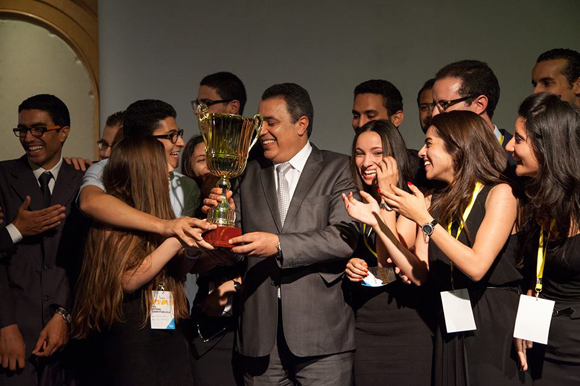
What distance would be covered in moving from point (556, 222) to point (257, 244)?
48.9 inches

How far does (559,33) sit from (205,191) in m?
3.44

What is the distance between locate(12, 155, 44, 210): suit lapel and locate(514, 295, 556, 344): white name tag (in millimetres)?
2526

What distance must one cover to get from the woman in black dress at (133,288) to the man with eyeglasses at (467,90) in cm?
153

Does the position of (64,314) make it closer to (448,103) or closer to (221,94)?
(221,94)

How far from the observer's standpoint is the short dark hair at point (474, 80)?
3398 mm

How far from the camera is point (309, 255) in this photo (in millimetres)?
2871

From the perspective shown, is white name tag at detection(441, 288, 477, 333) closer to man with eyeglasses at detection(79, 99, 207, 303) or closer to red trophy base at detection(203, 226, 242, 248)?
red trophy base at detection(203, 226, 242, 248)

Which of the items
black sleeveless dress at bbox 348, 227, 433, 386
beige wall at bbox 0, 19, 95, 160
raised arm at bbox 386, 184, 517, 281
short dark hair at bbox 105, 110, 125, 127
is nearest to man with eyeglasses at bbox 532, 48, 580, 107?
raised arm at bbox 386, 184, 517, 281

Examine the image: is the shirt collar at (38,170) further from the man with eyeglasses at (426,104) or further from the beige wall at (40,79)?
the man with eyeglasses at (426,104)

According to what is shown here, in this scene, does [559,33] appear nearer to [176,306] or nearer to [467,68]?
[467,68]

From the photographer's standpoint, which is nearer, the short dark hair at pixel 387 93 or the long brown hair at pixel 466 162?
the long brown hair at pixel 466 162

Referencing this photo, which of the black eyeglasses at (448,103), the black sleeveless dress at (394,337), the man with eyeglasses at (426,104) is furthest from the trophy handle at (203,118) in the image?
the man with eyeglasses at (426,104)

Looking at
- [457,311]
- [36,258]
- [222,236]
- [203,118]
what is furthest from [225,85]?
[457,311]

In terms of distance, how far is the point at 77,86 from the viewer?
512cm
